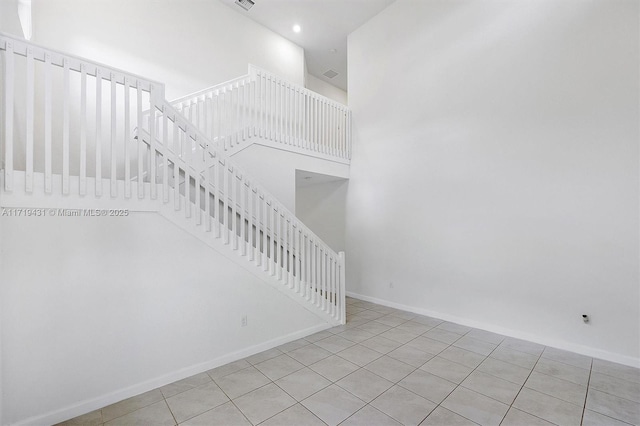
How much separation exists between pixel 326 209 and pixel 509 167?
346 centimetres

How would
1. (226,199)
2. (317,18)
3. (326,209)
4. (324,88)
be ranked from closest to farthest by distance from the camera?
(226,199), (317,18), (326,209), (324,88)

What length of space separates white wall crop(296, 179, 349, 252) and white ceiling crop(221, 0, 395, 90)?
3.20m

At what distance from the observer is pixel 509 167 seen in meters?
3.65

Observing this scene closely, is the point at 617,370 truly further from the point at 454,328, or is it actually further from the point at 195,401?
the point at 195,401

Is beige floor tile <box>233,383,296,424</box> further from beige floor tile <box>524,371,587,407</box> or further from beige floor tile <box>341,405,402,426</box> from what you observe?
beige floor tile <box>524,371,587,407</box>

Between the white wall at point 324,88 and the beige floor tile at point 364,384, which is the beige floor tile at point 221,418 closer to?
the beige floor tile at point 364,384

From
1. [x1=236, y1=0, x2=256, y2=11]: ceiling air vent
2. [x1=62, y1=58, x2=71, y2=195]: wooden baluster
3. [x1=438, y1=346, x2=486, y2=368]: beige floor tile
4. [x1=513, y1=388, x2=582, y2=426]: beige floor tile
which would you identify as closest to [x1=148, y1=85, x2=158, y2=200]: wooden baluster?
[x1=62, y1=58, x2=71, y2=195]: wooden baluster

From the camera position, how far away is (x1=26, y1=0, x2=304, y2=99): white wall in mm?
3943

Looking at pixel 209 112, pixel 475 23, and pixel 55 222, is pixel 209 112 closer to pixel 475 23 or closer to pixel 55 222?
pixel 55 222

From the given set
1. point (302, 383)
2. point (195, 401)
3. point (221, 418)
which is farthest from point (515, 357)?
point (195, 401)

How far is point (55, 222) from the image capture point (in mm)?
2045

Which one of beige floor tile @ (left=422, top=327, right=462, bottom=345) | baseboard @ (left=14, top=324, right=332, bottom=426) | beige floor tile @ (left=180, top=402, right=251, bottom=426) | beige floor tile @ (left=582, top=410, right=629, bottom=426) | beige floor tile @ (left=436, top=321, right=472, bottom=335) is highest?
baseboard @ (left=14, top=324, right=332, bottom=426)

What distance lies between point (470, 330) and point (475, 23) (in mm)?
4312

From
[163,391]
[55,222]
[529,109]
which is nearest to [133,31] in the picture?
[55,222]
